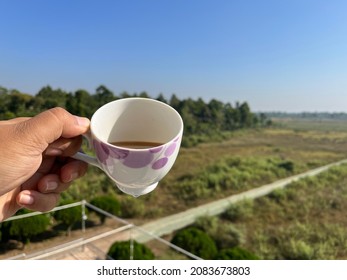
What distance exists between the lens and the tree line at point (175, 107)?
480 centimetres

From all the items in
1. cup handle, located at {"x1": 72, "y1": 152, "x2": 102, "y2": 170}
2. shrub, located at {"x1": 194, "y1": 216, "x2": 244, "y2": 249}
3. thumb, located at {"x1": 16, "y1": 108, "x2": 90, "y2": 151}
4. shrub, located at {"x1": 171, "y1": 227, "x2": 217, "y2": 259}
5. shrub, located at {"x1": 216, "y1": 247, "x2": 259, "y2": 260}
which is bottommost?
shrub, located at {"x1": 194, "y1": 216, "x2": 244, "y2": 249}

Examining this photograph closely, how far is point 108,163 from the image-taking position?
1.88 ft

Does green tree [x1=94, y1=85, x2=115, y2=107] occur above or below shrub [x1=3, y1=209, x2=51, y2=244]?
above

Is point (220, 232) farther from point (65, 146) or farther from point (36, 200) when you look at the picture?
point (65, 146)

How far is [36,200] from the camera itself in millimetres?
806

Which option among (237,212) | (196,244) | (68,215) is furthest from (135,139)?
(237,212)

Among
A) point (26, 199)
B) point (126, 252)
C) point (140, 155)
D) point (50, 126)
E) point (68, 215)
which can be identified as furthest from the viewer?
point (68, 215)

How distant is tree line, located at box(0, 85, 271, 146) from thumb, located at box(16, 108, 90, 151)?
1.53ft

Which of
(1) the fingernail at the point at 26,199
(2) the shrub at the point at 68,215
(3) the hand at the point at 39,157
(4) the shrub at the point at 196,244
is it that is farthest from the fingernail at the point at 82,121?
(2) the shrub at the point at 68,215

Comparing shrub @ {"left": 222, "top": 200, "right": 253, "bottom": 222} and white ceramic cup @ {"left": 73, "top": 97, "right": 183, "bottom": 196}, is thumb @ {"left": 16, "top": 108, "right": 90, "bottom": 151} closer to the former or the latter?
white ceramic cup @ {"left": 73, "top": 97, "right": 183, "bottom": 196}

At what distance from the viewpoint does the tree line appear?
4.80 meters

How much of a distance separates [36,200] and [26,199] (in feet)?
0.08

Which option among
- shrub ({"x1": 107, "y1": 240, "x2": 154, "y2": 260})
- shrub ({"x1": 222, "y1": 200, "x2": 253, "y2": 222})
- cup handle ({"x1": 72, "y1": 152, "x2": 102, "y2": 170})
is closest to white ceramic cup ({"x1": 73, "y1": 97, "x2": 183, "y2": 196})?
cup handle ({"x1": 72, "y1": 152, "x2": 102, "y2": 170})

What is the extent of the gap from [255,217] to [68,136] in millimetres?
4898
